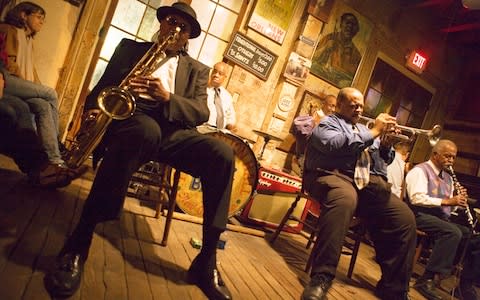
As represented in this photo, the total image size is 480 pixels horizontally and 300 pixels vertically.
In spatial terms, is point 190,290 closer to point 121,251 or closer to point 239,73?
point 121,251

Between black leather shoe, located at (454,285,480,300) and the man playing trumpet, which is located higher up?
the man playing trumpet

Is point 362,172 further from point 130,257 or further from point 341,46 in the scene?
point 341,46

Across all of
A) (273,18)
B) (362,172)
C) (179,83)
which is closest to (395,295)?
(362,172)

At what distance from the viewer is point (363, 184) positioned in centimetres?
285

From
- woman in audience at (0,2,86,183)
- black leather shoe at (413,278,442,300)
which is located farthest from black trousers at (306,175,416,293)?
woman in audience at (0,2,86,183)

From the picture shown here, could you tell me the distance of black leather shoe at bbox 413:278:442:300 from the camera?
11.5 ft

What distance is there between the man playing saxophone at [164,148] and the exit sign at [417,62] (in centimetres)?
606

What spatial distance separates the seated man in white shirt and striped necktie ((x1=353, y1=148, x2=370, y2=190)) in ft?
6.63

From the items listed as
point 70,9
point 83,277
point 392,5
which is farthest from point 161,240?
point 392,5

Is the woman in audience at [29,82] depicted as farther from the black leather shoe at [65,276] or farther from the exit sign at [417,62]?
the exit sign at [417,62]

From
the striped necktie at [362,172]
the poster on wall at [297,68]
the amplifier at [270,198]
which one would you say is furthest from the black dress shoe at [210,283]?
the poster on wall at [297,68]

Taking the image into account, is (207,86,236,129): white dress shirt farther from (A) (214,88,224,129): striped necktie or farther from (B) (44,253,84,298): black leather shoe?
(B) (44,253,84,298): black leather shoe

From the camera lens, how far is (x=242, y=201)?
3.68 meters

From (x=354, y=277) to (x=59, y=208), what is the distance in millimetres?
2867
